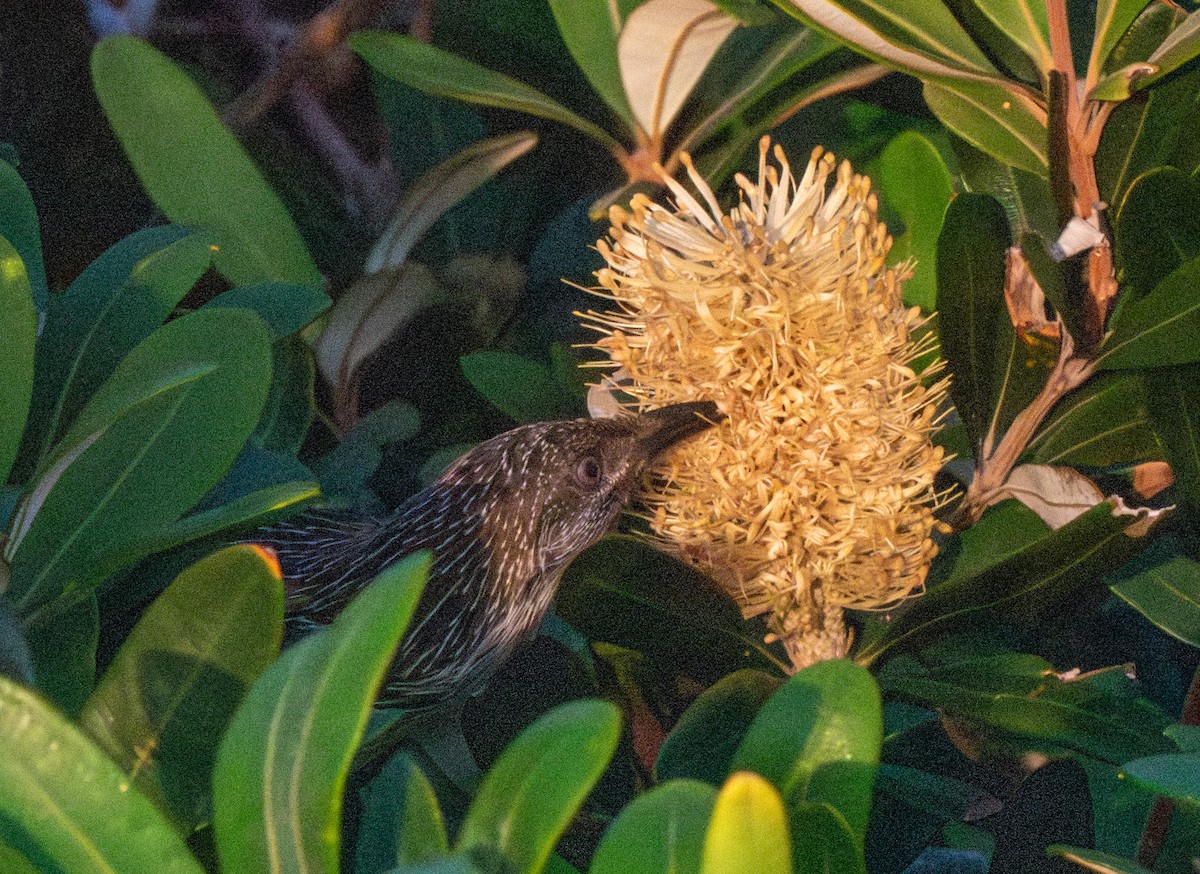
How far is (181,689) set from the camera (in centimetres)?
71

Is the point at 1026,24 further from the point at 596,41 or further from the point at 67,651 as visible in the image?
the point at 67,651

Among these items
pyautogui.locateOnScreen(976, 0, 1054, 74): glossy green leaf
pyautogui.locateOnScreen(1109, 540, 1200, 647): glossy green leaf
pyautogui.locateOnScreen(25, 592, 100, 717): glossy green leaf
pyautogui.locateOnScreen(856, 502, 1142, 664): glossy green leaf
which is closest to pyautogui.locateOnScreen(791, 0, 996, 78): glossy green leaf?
pyautogui.locateOnScreen(976, 0, 1054, 74): glossy green leaf

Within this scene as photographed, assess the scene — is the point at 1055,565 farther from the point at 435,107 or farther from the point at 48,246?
the point at 48,246

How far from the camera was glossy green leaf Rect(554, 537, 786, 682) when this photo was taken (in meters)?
0.98

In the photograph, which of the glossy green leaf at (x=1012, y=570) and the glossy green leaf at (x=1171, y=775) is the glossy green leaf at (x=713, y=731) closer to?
the glossy green leaf at (x=1012, y=570)

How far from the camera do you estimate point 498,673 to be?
5.19 feet

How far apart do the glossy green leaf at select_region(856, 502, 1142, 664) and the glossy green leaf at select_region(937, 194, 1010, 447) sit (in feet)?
0.36

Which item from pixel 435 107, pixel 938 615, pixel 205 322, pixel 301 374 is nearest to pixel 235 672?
pixel 205 322

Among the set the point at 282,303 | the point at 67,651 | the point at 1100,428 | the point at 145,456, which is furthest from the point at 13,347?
the point at 1100,428

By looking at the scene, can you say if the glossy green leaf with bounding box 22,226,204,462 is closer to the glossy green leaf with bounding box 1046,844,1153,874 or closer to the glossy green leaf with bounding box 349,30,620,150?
the glossy green leaf with bounding box 349,30,620,150

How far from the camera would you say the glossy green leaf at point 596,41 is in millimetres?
1443

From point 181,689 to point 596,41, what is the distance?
3.45ft

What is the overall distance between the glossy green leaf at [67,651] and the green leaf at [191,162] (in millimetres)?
698

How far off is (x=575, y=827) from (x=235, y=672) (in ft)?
1.74
